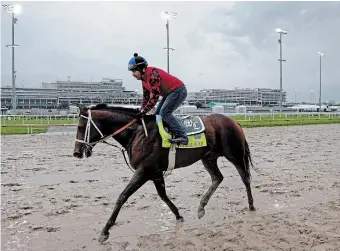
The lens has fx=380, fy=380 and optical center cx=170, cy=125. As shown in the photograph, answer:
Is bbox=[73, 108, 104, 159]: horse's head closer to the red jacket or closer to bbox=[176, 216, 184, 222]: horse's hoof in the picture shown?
the red jacket

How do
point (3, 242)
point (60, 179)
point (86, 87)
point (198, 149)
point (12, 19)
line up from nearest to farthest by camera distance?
point (3, 242) → point (198, 149) → point (60, 179) → point (12, 19) → point (86, 87)

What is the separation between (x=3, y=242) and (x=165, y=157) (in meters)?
2.58

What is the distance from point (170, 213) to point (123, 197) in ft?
4.80

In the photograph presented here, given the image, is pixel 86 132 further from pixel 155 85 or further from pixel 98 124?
pixel 155 85

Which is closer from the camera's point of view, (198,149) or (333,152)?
(198,149)

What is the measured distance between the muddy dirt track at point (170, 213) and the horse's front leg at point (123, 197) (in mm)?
133

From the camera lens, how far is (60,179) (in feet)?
31.7

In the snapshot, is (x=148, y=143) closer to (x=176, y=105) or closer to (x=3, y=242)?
(x=176, y=105)

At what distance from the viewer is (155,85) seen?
18.8ft

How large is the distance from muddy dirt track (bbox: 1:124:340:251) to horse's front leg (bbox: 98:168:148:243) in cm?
13

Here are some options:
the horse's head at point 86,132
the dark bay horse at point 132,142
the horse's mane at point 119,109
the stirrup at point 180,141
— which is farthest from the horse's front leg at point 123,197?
the horse's mane at point 119,109

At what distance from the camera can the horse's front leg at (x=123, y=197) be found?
5258 mm

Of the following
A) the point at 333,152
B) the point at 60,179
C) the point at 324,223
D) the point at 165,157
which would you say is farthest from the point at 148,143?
the point at 333,152

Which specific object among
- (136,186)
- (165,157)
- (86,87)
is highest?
(86,87)
